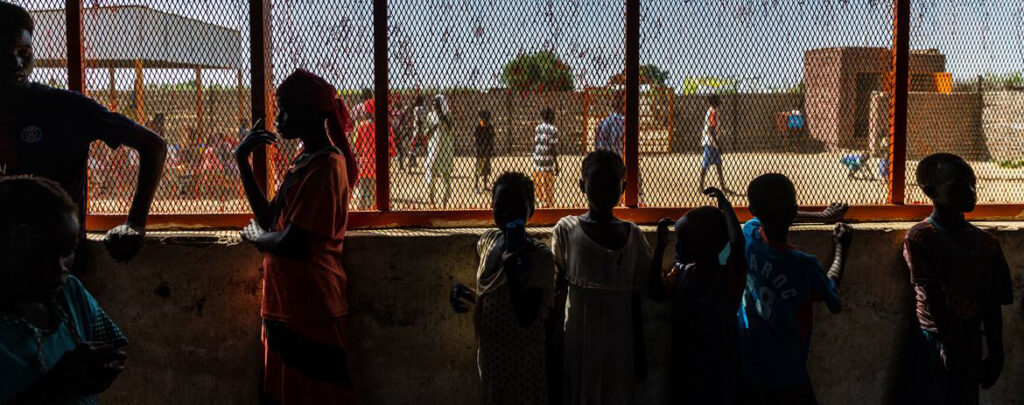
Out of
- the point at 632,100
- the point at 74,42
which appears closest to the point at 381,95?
the point at 632,100

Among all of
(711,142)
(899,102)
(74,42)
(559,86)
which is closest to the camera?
(74,42)

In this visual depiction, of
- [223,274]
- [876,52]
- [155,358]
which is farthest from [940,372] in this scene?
[155,358]

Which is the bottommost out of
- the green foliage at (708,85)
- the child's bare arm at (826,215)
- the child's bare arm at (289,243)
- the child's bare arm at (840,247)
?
the child's bare arm at (840,247)

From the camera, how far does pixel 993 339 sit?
387 cm

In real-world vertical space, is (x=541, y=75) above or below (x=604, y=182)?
above

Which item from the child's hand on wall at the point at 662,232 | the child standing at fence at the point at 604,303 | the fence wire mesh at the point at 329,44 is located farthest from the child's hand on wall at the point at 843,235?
the fence wire mesh at the point at 329,44

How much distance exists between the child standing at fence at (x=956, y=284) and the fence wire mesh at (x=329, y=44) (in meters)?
2.57

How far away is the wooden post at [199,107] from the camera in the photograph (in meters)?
4.05

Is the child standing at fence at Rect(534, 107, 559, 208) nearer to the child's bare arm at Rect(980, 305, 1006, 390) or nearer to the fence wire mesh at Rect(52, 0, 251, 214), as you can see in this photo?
the fence wire mesh at Rect(52, 0, 251, 214)

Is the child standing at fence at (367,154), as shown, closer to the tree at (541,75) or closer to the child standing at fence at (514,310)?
the tree at (541,75)

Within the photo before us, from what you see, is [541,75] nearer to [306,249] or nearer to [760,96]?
[760,96]

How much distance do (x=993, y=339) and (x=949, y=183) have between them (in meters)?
0.72

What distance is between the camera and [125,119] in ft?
11.1

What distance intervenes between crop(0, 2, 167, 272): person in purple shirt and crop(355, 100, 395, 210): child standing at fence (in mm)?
955
